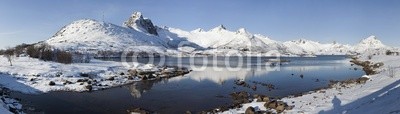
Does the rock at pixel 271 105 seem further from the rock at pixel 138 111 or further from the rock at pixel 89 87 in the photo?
the rock at pixel 89 87

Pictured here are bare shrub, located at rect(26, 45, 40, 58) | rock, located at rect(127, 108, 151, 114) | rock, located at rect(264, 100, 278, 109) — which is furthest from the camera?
bare shrub, located at rect(26, 45, 40, 58)

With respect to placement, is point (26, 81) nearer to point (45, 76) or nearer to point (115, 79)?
point (45, 76)

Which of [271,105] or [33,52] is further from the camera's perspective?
[33,52]

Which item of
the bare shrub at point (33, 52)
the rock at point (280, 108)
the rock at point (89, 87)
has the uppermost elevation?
the bare shrub at point (33, 52)

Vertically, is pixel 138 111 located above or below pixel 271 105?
below

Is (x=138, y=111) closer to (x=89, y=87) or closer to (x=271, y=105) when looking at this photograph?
(x=271, y=105)

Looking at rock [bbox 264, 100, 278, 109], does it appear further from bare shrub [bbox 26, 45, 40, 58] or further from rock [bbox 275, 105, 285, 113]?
bare shrub [bbox 26, 45, 40, 58]

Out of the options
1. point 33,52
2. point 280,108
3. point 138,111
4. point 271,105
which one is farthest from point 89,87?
point 33,52

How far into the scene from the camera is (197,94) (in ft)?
169

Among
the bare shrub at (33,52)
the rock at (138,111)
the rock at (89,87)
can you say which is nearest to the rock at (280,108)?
the rock at (138,111)

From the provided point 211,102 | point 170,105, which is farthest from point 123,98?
point 211,102

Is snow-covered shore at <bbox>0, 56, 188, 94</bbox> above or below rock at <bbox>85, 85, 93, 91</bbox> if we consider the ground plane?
above

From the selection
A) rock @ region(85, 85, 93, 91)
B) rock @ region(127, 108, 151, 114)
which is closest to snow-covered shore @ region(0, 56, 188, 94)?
rock @ region(85, 85, 93, 91)

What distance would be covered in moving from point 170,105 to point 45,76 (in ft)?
109
